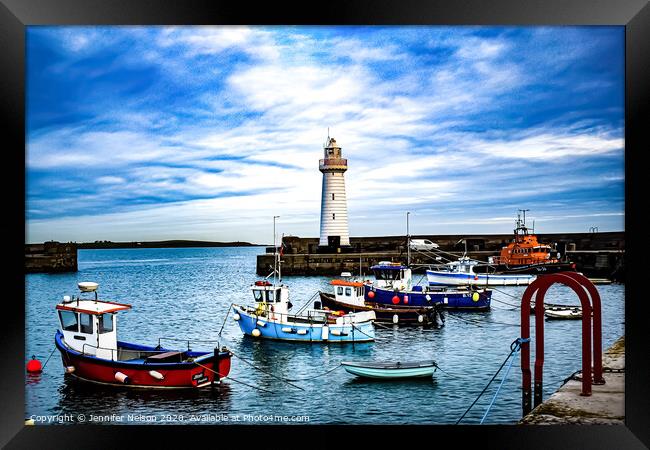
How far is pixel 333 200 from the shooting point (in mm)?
12602

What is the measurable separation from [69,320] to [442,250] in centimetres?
1010

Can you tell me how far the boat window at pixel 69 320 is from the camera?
8.09 m

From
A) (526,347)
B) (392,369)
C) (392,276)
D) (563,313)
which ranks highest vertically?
(392,276)

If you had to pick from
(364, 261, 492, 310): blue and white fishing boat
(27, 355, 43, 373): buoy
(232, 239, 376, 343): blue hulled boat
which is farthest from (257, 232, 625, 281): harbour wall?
(27, 355, 43, 373): buoy

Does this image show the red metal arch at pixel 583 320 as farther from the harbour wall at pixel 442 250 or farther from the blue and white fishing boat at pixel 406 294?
the blue and white fishing boat at pixel 406 294

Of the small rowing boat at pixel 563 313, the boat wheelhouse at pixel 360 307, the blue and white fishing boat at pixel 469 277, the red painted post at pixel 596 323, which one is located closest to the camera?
the red painted post at pixel 596 323

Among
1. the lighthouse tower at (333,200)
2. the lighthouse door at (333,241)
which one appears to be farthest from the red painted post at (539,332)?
the lighthouse door at (333,241)

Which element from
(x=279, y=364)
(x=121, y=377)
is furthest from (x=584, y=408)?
(x=121, y=377)

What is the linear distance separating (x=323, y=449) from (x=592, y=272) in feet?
23.2

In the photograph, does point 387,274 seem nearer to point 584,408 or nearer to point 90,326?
point 90,326
